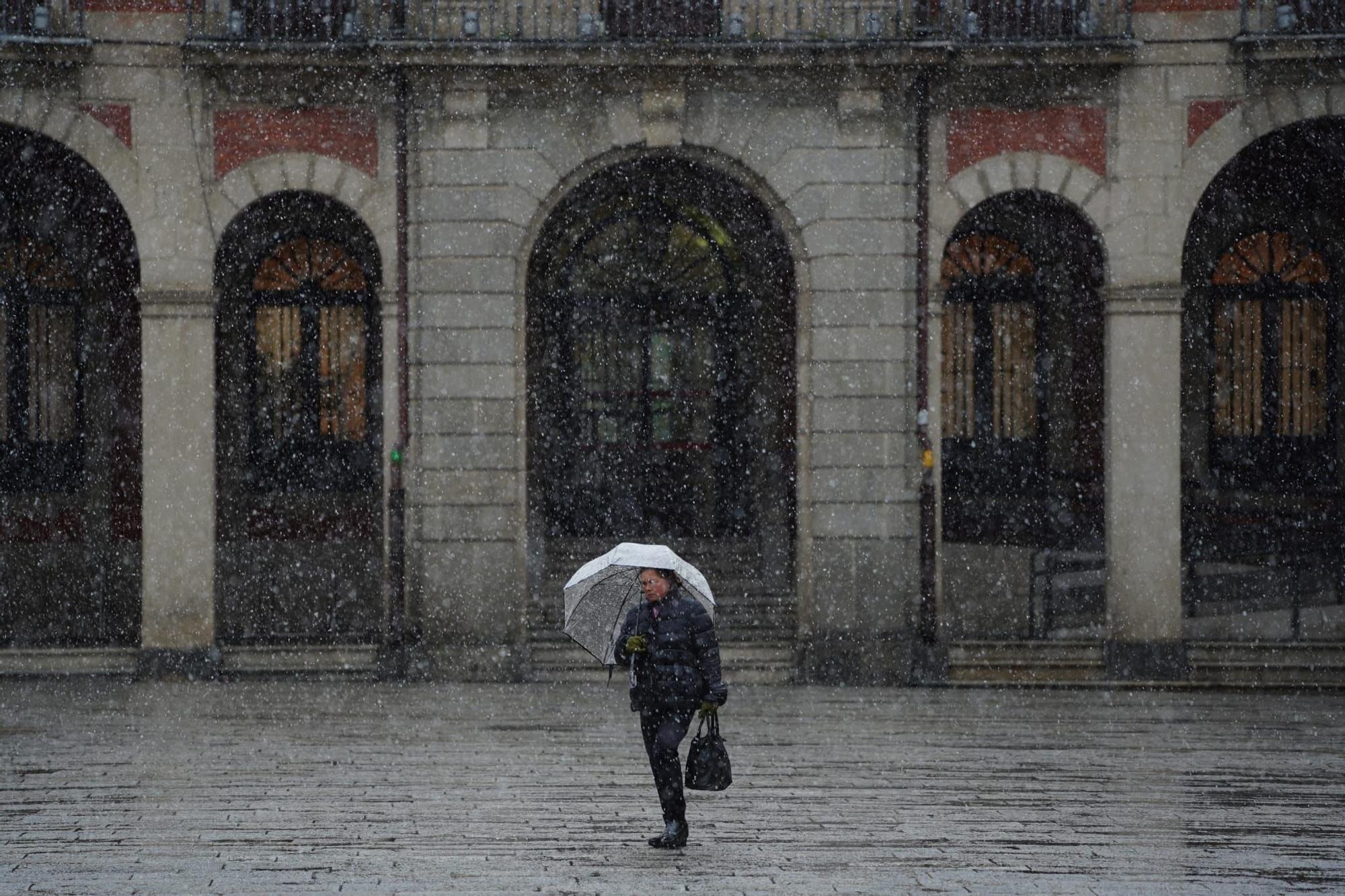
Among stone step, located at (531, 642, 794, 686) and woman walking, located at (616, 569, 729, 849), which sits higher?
woman walking, located at (616, 569, 729, 849)

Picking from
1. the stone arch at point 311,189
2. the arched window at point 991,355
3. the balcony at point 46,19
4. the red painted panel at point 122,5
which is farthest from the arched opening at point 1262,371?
the balcony at point 46,19

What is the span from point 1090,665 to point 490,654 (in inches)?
214

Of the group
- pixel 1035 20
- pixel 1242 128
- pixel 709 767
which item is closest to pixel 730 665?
pixel 1035 20

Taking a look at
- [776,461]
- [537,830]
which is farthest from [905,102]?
[537,830]

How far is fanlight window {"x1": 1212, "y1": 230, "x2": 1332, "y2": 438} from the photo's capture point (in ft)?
65.4

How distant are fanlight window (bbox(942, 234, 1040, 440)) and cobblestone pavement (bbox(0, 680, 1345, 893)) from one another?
16.2ft

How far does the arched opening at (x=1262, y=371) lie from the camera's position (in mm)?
19641

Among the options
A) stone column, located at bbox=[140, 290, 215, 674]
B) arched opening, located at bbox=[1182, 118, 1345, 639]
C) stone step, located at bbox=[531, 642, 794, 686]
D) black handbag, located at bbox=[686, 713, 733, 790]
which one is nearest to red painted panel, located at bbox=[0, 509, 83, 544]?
stone column, located at bbox=[140, 290, 215, 674]

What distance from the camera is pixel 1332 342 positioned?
782 inches

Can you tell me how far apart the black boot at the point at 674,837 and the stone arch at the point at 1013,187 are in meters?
8.33

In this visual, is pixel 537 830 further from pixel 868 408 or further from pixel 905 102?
pixel 905 102

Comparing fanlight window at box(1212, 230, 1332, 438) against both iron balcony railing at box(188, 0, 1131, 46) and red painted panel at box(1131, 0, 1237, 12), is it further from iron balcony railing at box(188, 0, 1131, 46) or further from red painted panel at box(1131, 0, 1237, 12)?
iron balcony railing at box(188, 0, 1131, 46)

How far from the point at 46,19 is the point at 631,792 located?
30.2 feet

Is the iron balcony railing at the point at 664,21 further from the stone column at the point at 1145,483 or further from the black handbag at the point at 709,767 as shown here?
the black handbag at the point at 709,767
